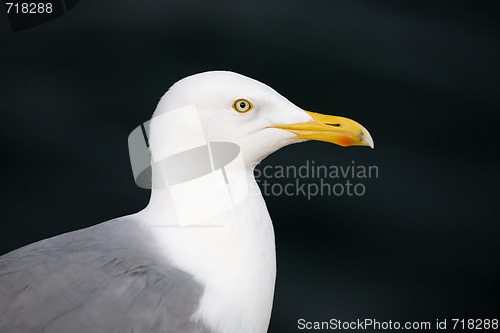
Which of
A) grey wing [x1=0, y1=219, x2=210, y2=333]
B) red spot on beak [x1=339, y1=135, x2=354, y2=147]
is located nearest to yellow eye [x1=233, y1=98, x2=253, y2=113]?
red spot on beak [x1=339, y1=135, x2=354, y2=147]

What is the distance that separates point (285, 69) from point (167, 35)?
2.50 feet

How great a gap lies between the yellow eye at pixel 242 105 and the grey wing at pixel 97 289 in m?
0.53

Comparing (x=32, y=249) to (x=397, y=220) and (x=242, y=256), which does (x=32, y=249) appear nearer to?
(x=242, y=256)

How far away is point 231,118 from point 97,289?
2.28 ft

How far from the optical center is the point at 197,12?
15.8ft

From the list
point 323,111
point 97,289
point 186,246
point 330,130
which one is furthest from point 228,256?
point 323,111

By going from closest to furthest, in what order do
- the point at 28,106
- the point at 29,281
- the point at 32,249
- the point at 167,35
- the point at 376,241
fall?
the point at 29,281
the point at 32,249
the point at 376,241
the point at 28,106
the point at 167,35

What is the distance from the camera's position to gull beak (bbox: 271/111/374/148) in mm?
2617

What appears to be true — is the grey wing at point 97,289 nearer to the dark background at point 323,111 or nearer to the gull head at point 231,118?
the gull head at point 231,118

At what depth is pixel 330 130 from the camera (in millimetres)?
2645

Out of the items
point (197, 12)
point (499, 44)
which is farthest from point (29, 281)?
point (499, 44)

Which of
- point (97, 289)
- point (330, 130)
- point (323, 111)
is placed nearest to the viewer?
point (97, 289)

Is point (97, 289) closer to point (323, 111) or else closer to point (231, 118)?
point (231, 118)

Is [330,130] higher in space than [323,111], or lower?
higher
